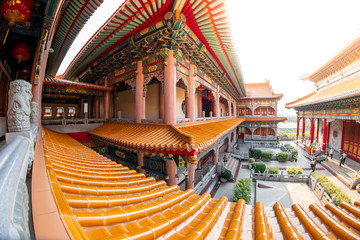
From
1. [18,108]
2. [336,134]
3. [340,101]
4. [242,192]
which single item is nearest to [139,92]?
[18,108]

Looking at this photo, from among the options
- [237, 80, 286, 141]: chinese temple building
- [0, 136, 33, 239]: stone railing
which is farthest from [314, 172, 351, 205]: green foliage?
[237, 80, 286, 141]: chinese temple building

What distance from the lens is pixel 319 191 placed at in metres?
8.14

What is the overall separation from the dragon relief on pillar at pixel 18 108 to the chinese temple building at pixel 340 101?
526 inches

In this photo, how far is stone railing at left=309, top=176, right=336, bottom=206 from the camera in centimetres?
730

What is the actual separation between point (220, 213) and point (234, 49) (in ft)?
20.2

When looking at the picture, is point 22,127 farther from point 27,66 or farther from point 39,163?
point 27,66

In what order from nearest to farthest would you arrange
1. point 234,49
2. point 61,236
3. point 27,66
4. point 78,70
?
1. point 61,236
2. point 27,66
3. point 234,49
4. point 78,70

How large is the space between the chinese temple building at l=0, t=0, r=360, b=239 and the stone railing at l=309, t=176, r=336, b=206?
18.1ft

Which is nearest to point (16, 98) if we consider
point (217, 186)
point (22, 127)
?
point (22, 127)

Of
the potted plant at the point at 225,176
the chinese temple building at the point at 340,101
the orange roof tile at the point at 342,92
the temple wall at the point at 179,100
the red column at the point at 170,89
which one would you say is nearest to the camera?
the red column at the point at 170,89

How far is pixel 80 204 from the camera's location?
4.45 feet

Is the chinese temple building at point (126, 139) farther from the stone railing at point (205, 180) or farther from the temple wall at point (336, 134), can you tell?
the temple wall at point (336, 134)

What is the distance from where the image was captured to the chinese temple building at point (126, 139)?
116 cm

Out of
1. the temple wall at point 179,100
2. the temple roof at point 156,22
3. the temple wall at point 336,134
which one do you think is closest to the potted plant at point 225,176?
the temple wall at point 179,100
